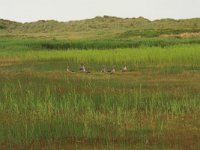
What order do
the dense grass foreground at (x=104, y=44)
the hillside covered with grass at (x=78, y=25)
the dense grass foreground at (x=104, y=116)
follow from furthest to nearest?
the hillside covered with grass at (x=78, y=25)
the dense grass foreground at (x=104, y=44)
the dense grass foreground at (x=104, y=116)

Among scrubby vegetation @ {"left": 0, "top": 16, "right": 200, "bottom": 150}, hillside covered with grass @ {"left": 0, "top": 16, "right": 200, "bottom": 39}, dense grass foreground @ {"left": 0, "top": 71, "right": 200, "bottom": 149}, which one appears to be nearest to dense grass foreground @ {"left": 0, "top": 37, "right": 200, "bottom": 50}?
scrubby vegetation @ {"left": 0, "top": 16, "right": 200, "bottom": 150}

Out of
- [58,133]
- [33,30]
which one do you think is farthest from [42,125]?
[33,30]

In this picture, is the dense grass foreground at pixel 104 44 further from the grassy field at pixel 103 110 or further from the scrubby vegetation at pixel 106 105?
the grassy field at pixel 103 110

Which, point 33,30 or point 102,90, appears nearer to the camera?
point 102,90

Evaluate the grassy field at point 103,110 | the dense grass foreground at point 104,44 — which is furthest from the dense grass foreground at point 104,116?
the dense grass foreground at point 104,44

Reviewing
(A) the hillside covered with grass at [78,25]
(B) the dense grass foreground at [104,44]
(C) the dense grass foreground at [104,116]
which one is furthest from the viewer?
(A) the hillside covered with grass at [78,25]

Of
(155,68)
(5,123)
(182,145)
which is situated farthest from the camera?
(155,68)

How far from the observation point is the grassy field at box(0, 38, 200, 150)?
1145 centimetres

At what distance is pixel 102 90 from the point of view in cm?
1844

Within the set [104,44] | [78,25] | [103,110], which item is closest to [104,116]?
[103,110]

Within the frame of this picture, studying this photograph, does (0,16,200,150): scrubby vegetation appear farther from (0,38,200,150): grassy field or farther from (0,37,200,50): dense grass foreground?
(0,37,200,50): dense grass foreground

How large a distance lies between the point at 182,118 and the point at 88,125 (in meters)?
2.62

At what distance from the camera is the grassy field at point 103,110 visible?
37.6 feet

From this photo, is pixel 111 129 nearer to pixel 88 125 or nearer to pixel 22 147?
pixel 88 125
